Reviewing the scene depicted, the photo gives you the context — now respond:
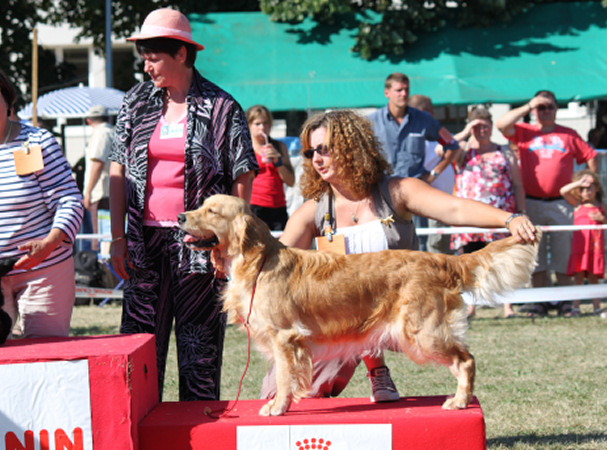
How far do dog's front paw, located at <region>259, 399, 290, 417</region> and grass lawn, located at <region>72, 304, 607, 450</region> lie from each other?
1.53 metres

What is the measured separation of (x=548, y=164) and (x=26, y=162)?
20.9ft

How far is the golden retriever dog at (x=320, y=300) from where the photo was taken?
10.4 feet

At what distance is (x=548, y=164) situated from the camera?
8648 millimetres

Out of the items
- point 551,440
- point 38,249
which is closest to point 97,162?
point 38,249

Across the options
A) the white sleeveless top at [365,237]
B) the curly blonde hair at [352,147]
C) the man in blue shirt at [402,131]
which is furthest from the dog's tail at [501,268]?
the man in blue shirt at [402,131]

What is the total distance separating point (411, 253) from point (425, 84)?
9133 millimetres

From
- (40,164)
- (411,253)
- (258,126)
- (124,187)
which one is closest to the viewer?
(411,253)

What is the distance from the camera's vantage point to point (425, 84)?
476 inches

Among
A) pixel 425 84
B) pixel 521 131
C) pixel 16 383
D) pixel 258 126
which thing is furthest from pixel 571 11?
pixel 16 383

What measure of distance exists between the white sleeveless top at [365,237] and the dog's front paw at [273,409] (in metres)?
0.94

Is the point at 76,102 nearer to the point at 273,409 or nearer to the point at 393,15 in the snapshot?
the point at 393,15

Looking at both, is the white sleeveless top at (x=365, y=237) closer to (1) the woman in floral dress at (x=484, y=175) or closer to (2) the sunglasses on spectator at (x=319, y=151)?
(2) the sunglasses on spectator at (x=319, y=151)

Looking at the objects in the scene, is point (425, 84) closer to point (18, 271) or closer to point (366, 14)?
point (366, 14)

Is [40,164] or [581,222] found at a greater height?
[40,164]
